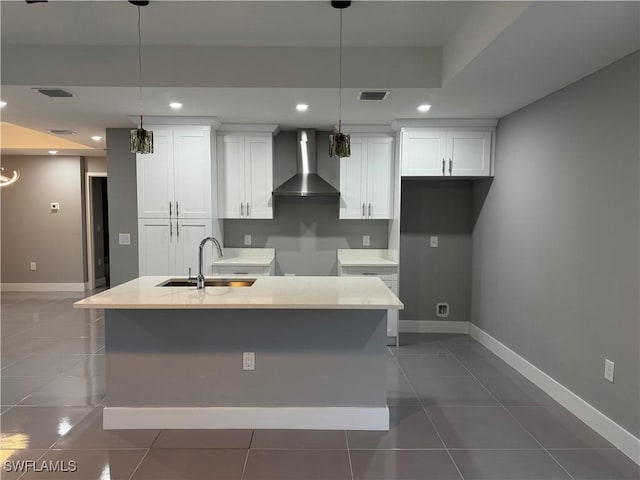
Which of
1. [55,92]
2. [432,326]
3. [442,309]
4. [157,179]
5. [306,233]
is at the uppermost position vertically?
[55,92]

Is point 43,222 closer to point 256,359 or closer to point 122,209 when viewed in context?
point 122,209

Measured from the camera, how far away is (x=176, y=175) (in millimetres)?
4430

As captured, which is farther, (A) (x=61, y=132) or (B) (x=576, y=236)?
(A) (x=61, y=132)

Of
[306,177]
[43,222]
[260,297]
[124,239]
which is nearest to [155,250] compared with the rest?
[124,239]

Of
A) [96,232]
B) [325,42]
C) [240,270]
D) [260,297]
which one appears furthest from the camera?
[96,232]

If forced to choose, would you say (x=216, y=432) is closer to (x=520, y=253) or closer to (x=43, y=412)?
(x=43, y=412)

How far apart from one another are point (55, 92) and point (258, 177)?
2077 mm

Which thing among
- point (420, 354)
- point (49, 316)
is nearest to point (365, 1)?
point (420, 354)

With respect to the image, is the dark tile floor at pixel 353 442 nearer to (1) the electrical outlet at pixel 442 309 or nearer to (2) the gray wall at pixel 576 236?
(2) the gray wall at pixel 576 236

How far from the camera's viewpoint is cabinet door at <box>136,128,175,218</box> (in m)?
4.38

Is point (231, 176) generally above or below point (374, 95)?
below

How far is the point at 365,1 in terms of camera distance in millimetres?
2492

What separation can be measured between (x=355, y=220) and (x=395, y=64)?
2221mm

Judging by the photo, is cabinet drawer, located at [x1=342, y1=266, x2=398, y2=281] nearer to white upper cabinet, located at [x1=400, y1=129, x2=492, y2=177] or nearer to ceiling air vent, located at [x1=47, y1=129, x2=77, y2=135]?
white upper cabinet, located at [x1=400, y1=129, x2=492, y2=177]
